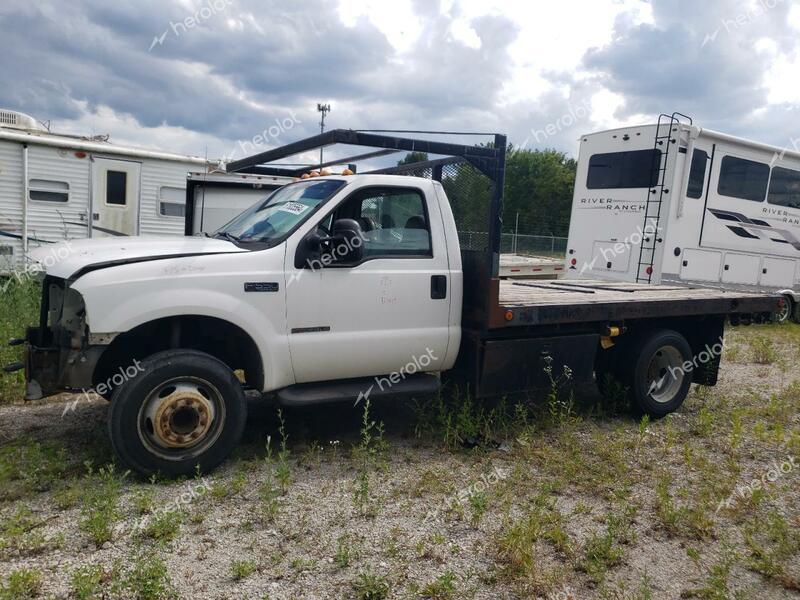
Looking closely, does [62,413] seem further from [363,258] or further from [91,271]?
[363,258]

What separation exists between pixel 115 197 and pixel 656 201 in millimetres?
9702

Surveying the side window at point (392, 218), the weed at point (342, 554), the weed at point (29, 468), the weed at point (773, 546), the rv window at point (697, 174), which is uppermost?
the rv window at point (697, 174)

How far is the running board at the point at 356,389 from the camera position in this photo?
4801mm

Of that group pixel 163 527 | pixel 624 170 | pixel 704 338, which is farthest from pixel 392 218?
pixel 624 170

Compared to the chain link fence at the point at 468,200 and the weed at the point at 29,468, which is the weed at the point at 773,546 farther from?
the weed at the point at 29,468

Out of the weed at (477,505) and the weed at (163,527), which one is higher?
the weed at (477,505)

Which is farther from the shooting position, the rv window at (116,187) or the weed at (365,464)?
the rv window at (116,187)

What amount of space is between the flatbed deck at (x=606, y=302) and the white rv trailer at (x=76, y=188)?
26.0 feet

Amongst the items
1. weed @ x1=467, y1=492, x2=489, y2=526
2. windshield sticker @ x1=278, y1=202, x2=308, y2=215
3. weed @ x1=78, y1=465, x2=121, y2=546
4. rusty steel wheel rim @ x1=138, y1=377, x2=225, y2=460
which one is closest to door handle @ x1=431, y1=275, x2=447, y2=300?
windshield sticker @ x1=278, y1=202, x2=308, y2=215

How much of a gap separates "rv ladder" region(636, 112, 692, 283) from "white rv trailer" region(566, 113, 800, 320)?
17 mm

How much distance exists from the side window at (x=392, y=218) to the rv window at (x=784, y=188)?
1033cm

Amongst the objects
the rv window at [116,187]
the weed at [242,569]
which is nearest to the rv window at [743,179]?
the rv window at [116,187]

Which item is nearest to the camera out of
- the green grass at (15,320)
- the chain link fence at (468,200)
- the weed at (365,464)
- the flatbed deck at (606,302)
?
the weed at (365,464)

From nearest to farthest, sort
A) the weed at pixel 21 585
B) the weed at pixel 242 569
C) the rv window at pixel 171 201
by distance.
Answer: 1. the weed at pixel 21 585
2. the weed at pixel 242 569
3. the rv window at pixel 171 201
